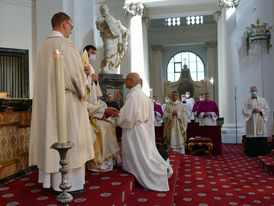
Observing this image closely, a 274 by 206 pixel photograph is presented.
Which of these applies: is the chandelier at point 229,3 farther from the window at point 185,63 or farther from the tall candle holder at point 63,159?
the window at point 185,63

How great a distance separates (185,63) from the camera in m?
23.8

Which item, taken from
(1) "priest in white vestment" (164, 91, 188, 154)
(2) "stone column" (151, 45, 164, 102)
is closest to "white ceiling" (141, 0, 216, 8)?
(1) "priest in white vestment" (164, 91, 188, 154)

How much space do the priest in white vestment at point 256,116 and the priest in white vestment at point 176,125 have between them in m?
1.93

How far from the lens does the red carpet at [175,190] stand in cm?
301

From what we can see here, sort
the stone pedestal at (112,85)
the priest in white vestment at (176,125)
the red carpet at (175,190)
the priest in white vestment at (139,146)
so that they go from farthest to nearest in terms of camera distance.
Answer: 1. the stone pedestal at (112,85)
2. the priest in white vestment at (176,125)
3. the priest in white vestment at (139,146)
4. the red carpet at (175,190)

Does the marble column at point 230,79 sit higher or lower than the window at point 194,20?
lower

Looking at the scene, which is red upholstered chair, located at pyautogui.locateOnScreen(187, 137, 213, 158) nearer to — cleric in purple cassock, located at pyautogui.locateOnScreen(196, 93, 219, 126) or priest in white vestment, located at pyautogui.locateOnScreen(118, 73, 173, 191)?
cleric in purple cassock, located at pyautogui.locateOnScreen(196, 93, 219, 126)

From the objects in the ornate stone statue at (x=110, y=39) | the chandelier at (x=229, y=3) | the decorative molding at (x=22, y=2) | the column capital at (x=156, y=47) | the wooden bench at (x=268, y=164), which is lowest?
the wooden bench at (x=268, y=164)

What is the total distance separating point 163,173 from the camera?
3969 millimetres

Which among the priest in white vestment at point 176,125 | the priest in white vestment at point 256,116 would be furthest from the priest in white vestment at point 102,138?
the priest in white vestment at point 256,116

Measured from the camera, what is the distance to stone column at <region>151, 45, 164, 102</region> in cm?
2256

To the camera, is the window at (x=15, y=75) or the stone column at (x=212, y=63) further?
the stone column at (x=212, y=63)

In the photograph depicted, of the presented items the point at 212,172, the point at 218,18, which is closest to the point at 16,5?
the point at 212,172

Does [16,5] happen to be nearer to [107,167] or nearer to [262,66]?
[107,167]
